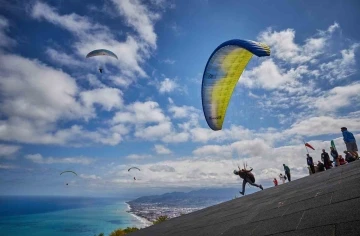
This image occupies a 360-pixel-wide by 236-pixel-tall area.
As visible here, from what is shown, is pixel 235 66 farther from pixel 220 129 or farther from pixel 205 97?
pixel 220 129

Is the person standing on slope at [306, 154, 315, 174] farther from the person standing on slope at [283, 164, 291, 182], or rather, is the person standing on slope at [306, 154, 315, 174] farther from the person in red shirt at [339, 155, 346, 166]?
the person standing on slope at [283, 164, 291, 182]

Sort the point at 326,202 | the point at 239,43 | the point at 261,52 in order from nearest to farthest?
the point at 326,202, the point at 261,52, the point at 239,43

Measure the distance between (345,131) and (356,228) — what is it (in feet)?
49.8

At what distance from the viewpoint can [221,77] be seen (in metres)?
16.0

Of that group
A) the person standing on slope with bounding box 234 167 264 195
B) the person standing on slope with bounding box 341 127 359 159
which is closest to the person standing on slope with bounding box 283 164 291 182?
the person standing on slope with bounding box 234 167 264 195

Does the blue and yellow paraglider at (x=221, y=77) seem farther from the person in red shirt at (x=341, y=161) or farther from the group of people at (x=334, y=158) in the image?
the person in red shirt at (x=341, y=161)

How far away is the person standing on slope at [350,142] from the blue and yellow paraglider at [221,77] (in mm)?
7520

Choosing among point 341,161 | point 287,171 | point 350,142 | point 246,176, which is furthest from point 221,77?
point 287,171

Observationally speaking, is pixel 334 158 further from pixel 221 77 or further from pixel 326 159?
pixel 221 77

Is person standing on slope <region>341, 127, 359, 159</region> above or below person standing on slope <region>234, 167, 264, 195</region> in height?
above

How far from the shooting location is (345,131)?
1521 cm

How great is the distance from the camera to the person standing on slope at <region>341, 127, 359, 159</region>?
14992 mm

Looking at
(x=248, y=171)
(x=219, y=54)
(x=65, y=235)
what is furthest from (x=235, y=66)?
(x=65, y=235)

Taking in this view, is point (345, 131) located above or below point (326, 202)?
above
